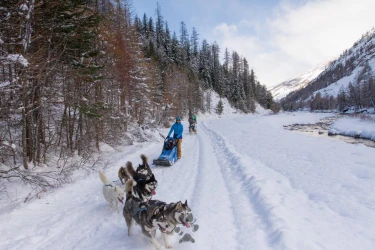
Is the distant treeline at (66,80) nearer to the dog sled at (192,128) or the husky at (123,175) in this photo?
the husky at (123,175)

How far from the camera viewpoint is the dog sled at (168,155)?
8.71 metres

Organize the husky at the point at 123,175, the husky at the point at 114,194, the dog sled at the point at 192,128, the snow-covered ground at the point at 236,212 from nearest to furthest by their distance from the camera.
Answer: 1. the snow-covered ground at the point at 236,212
2. the husky at the point at 114,194
3. the husky at the point at 123,175
4. the dog sled at the point at 192,128

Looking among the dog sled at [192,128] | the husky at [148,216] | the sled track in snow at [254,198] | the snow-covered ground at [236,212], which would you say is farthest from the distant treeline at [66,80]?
the sled track in snow at [254,198]

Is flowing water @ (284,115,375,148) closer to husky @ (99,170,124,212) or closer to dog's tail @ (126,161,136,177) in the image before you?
dog's tail @ (126,161,136,177)

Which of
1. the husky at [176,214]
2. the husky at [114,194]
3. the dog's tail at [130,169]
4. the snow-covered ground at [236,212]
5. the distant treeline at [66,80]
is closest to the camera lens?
the husky at [176,214]

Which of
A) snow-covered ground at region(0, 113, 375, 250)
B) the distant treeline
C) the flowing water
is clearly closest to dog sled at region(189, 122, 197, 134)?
the distant treeline

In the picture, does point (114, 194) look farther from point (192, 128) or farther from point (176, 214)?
point (192, 128)

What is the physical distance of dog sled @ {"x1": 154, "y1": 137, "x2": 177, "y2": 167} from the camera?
871 cm

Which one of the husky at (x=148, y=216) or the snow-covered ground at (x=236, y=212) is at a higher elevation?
the husky at (x=148, y=216)

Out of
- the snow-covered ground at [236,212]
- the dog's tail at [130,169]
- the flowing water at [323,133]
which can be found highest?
the dog's tail at [130,169]

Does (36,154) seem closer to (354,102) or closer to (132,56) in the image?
(132,56)

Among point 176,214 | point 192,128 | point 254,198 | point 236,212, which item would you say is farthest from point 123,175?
point 192,128

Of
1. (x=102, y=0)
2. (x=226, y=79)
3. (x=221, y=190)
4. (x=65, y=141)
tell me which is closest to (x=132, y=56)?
(x=102, y=0)

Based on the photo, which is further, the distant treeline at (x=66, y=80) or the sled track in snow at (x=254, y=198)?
the distant treeline at (x=66, y=80)
